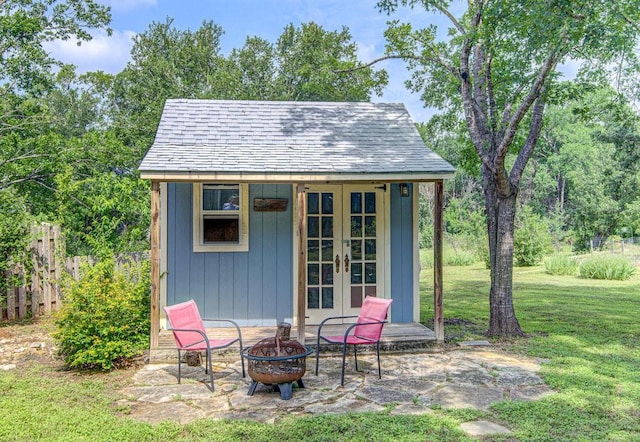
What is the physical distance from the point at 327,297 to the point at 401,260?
1241mm

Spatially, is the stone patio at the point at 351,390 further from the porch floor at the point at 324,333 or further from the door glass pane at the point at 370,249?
the door glass pane at the point at 370,249

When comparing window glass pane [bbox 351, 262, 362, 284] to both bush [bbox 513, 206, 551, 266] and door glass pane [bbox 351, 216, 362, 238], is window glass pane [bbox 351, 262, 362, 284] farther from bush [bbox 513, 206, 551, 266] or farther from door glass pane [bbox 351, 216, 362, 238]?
bush [bbox 513, 206, 551, 266]

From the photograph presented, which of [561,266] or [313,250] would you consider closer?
[313,250]

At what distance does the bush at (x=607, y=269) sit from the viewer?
1421cm

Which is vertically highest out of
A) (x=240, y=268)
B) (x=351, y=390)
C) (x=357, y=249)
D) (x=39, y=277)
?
(x=357, y=249)

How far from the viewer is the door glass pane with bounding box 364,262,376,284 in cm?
727

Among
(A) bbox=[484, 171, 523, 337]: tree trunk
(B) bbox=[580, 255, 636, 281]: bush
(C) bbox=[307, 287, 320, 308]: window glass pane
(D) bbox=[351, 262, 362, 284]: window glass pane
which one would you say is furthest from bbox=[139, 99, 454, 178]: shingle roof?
(B) bbox=[580, 255, 636, 281]: bush

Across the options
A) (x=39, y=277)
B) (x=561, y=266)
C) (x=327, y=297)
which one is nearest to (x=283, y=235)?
(x=327, y=297)

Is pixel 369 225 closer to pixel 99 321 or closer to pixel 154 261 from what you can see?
pixel 154 261

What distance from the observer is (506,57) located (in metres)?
7.50

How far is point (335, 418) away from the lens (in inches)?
158

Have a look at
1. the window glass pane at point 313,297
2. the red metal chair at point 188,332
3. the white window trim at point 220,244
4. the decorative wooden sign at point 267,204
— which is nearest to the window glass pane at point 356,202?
the decorative wooden sign at point 267,204

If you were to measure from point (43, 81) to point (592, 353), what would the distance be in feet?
39.6

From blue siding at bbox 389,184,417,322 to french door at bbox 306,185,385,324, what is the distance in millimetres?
185
